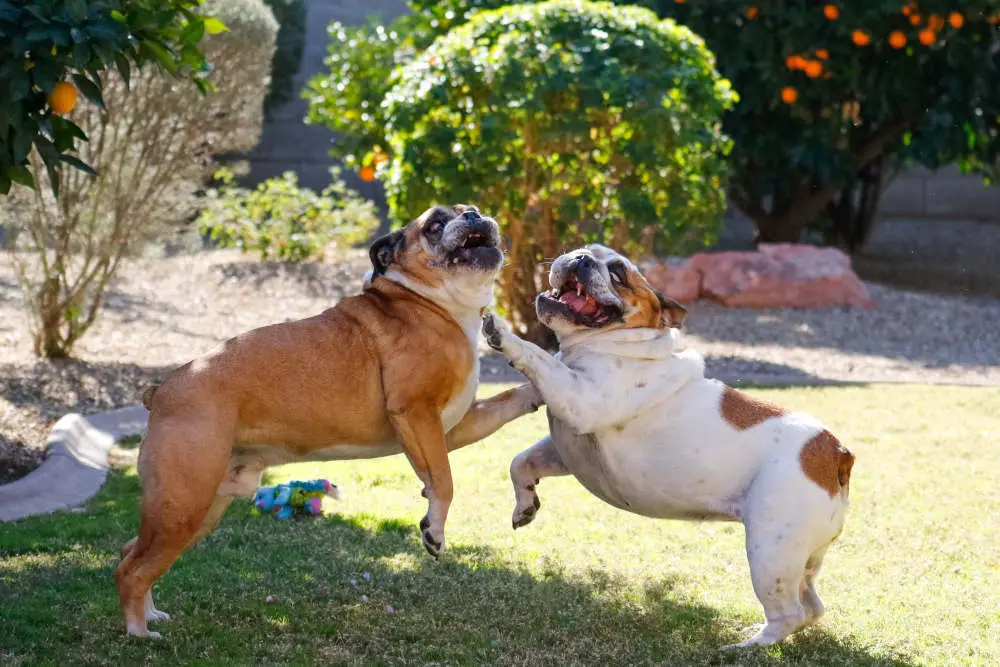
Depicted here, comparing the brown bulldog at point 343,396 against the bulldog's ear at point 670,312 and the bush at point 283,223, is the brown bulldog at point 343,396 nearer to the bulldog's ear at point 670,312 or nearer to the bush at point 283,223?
the bulldog's ear at point 670,312

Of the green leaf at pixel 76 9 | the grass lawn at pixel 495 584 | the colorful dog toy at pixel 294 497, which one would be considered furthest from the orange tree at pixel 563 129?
the green leaf at pixel 76 9

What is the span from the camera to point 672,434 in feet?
14.9

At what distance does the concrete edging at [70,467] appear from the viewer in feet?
22.0

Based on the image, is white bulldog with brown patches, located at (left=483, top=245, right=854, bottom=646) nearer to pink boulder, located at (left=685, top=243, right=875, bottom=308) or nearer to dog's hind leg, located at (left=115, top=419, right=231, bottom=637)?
dog's hind leg, located at (left=115, top=419, right=231, bottom=637)

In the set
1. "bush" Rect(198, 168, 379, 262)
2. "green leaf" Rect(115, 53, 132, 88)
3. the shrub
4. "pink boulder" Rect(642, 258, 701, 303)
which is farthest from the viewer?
"bush" Rect(198, 168, 379, 262)

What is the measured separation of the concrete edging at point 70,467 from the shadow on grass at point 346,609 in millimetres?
595

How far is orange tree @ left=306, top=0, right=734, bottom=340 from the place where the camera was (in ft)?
34.1

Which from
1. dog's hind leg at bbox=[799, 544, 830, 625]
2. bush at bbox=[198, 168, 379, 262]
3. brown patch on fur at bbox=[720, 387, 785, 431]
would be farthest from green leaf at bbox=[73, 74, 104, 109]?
bush at bbox=[198, 168, 379, 262]

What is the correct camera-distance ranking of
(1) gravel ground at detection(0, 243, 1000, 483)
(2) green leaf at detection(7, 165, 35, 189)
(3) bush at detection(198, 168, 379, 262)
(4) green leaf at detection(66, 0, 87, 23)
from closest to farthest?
(4) green leaf at detection(66, 0, 87, 23)
(2) green leaf at detection(7, 165, 35, 189)
(1) gravel ground at detection(0, 243, 1000, 483)
(3) bush at detection(198, 168, 379, 262)

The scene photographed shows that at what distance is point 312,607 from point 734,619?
5.31 ft

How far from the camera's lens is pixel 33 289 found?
33.4 feet

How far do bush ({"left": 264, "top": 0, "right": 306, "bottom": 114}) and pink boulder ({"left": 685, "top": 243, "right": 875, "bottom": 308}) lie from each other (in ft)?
29.6

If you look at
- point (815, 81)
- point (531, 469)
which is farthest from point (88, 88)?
point (815, 81)

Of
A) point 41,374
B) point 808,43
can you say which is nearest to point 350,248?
point 808,43
